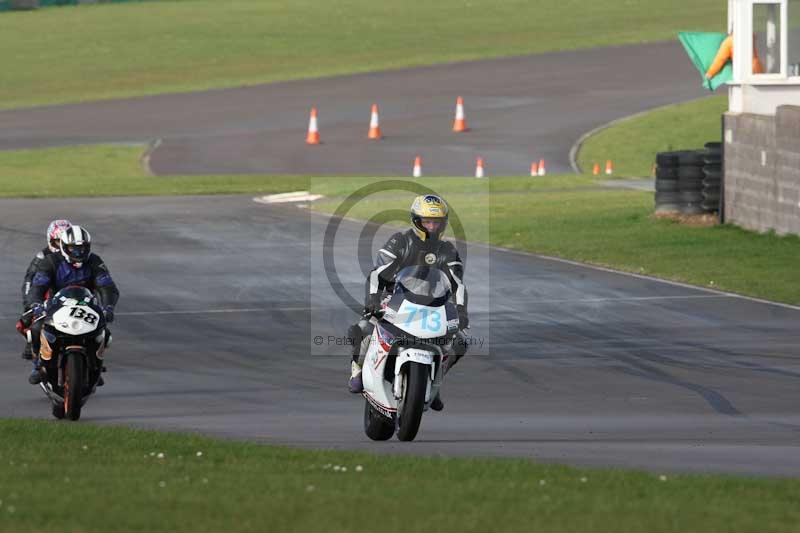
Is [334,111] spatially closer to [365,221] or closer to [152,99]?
[152,99]

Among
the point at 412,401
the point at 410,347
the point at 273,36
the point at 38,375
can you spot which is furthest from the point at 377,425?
the point at 273,36

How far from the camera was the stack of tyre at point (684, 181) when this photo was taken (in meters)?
27.8

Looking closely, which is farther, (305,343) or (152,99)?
(152,99)

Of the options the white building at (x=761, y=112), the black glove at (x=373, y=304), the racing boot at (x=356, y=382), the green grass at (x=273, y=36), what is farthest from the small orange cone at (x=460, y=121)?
the black glove at (x=373, y=304)

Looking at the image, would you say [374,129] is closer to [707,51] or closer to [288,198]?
[288,198]

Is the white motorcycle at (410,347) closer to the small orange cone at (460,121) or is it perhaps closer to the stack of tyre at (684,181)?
the stack of tyre at (684,181)

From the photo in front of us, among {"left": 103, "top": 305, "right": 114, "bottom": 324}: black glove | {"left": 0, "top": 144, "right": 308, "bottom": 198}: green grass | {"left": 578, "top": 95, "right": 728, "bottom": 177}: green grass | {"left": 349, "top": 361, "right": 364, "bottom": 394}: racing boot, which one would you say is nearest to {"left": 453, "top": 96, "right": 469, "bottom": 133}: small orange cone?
{"left": 578, "top": 95, "right": 728, "bottom": 177}: green grass

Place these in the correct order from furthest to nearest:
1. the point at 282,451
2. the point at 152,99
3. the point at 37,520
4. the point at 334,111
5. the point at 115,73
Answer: the point at 115,73 < the point at 152,99 < the point at 334,111 < the point at 282,451 < the point at 37,520

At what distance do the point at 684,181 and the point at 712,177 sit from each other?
512 mm

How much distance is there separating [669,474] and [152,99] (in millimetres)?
47126

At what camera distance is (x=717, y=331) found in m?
18.4

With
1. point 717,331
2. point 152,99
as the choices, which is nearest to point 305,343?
point 717,331

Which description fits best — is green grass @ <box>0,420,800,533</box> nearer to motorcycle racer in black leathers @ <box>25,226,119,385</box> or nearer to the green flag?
motorcycle racer in black leathers @ <box>25,226,119,385</box>

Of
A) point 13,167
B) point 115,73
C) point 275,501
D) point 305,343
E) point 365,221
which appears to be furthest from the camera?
point 115,73
